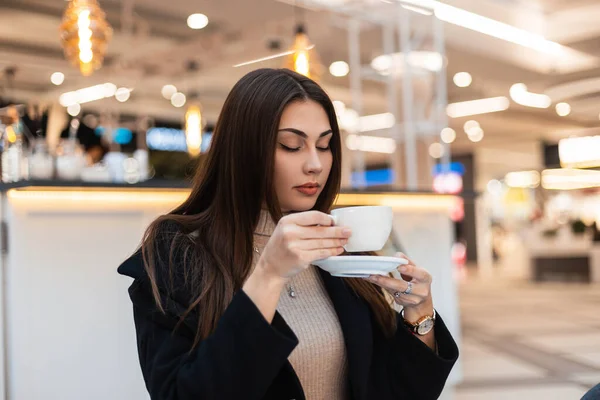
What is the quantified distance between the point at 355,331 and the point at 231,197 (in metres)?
0.33

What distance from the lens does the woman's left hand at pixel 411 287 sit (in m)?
1.04

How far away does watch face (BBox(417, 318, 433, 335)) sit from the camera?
1167mm

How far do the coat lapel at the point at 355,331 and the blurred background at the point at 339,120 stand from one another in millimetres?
521

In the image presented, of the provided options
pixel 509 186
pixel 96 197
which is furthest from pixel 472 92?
pixel 509 186

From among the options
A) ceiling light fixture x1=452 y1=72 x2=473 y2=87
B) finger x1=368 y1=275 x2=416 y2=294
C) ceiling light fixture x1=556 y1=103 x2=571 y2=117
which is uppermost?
ceiling light fixture x1=452 y1=72 x2=473 y2=87

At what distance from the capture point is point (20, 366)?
257cm

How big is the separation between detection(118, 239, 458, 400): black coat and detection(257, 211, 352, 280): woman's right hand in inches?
3.1

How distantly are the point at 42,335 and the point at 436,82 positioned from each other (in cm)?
396

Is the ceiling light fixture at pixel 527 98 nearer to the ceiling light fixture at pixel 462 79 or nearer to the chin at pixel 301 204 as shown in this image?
the ceiling light fixture at pixel 462 79

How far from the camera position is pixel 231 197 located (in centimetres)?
116

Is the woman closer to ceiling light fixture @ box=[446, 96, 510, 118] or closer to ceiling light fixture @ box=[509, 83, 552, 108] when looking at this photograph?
ceiling light fixture @ box=[509, 83, 552, 108]

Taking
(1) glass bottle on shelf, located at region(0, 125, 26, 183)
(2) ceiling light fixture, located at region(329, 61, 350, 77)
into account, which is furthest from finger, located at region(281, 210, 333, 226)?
(2) ceiling light fixture, located at region(329, 61, 350, 77)

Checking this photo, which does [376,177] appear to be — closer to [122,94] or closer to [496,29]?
[122,94]

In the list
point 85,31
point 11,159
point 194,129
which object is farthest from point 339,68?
point 11,159
